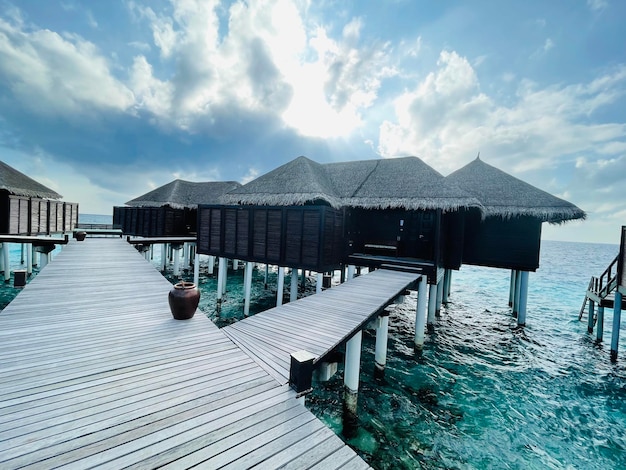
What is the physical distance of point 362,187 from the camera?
13.9 m

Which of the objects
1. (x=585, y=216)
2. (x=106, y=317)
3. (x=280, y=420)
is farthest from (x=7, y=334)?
(x=585, y=216)

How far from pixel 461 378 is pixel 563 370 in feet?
14.2

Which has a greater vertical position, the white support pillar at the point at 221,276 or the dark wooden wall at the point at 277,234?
the dark wooden wall at the point at 277,234

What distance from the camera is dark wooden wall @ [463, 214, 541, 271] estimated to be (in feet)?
40.9

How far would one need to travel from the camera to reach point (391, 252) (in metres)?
14.3

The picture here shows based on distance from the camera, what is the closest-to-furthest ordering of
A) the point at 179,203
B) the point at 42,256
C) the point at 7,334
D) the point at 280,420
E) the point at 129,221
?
the point at 280,420, the point at 7,334, the point at 42,256, the point at 179,203, the point at 129,221

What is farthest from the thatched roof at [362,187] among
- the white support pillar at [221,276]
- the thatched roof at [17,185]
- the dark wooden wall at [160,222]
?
the thatched roof at [17,185]

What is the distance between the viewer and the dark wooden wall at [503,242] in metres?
12.5

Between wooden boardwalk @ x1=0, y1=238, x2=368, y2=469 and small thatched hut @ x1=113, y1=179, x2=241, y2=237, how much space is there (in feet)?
67.3

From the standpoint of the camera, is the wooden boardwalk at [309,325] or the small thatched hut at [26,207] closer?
the wooden boardwalk at [309,325]

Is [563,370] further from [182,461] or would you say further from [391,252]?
[182,461]

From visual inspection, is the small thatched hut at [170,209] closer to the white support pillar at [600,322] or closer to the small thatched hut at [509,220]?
the small thatched hut at [509,220]

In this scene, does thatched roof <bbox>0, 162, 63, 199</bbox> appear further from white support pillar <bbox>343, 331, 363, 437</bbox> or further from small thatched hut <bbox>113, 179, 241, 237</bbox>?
white support pillar <bbox>343, 331, 363, 437</bbox>

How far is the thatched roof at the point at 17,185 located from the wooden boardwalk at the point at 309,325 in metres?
20.4
